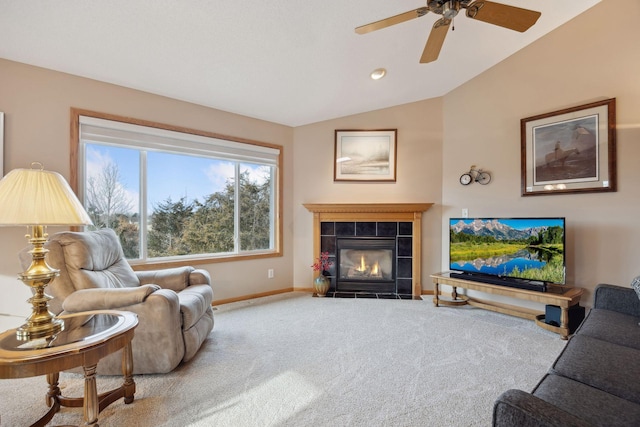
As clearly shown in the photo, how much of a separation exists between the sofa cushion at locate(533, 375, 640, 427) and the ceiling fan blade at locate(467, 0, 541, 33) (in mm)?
1940

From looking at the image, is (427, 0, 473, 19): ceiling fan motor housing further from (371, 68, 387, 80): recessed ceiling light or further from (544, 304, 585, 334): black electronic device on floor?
(544, 304, 585, 334): black electronic device on floor

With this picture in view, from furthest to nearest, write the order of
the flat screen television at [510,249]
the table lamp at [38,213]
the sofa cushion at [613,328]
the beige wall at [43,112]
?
the flat screen television at [510,249] < the beige wall at [43,112] < the sofa cushion at [613,328] < the table lamp at [38,213]

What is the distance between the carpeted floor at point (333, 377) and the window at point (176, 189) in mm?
1148

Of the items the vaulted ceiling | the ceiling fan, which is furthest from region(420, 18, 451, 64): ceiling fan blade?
the vaulted ceiling

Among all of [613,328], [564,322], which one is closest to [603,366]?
[613,328]

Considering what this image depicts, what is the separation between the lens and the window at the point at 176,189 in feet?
9.77

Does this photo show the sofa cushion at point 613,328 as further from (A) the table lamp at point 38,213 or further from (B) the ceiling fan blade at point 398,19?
(A) the table lamp at point 38,213

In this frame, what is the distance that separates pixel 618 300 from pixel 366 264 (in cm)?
267

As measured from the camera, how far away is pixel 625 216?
8.93 feet

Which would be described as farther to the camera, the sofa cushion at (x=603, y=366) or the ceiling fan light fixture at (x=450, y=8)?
the ceiling fan light fixture at (x=450, y=8)

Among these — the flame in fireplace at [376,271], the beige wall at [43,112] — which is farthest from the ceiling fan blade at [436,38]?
the flame in fireplace at [376,271]

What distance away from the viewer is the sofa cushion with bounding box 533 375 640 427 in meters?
0.95

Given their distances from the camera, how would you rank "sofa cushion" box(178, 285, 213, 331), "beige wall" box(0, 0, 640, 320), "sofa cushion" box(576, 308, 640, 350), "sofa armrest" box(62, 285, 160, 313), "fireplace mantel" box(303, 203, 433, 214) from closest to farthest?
1. "sofa cushion" box(576, 308, 640, 350)
2. "sofa armrest" box(62, 285, 160, 313)
3. "sofa cushion" box(178, 285, 213, 331)
4. "beige wall" box(0, 0, 640, 320)
5. "fireplace mantel" box(303, 203, 433, 214)

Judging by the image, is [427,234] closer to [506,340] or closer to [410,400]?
[506,340]
